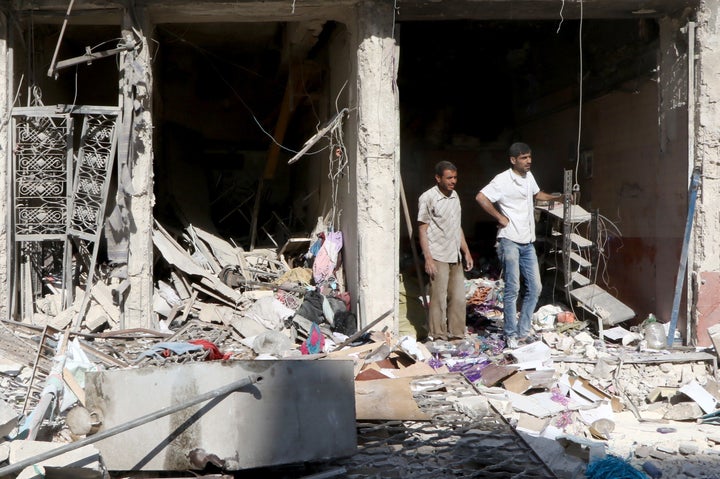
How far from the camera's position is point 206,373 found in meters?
4.29

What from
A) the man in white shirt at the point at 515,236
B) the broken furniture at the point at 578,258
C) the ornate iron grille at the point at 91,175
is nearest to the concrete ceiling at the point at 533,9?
the man in white shirt at the point at 515,236

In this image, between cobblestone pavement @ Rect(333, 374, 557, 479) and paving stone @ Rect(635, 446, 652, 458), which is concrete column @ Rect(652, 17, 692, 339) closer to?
paving stone @ Rect(635, 446, 652, 458)

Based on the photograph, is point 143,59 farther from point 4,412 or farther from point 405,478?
point 405,478

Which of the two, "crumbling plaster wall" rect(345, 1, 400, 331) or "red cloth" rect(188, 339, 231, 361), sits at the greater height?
"crumbling plaster wall" rect(345, 1, 400, 331)

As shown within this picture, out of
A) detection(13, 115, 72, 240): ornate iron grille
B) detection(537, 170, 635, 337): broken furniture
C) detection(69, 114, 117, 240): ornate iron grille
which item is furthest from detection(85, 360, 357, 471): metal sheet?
detection(537, 170, 635, 337): broken furniture

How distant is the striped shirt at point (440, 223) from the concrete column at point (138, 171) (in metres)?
2.61

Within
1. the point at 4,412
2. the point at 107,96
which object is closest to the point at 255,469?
the point at 4,412

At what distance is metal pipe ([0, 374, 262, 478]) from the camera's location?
12.3ft

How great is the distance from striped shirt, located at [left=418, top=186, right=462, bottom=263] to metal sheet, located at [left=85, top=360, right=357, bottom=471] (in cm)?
325

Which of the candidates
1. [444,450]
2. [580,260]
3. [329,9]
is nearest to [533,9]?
[329,9]

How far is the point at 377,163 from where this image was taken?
735 centimetres

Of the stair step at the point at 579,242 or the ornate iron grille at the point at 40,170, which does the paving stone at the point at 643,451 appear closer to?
the stair step at the point at 579,242

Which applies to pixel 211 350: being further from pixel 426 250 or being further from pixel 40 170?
pixel 40 170

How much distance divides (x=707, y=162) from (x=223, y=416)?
5339 millimetres
